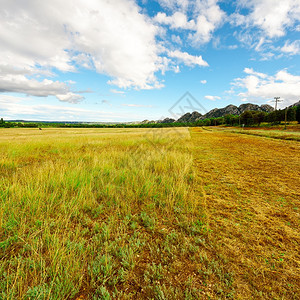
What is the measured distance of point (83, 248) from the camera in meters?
2.06

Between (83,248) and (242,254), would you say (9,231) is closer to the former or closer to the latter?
(83,248)

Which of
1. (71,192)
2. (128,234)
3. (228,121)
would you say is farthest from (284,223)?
(228,121)

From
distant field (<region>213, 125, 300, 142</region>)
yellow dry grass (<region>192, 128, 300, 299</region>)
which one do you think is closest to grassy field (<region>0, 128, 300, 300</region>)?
yellow dry grass (<region>192, 128, 300, 299</region>)

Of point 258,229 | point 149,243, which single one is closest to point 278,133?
point 258,229

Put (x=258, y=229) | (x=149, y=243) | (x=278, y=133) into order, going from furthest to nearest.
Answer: (x=278, y=133) < (x=258, y=229) < (x=149, y=243)

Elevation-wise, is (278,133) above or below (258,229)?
above

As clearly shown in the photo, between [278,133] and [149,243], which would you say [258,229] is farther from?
[278,133]

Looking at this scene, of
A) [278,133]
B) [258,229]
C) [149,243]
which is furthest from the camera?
[278,133]

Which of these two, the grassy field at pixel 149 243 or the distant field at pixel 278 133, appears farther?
the distant field at pixel 278 133

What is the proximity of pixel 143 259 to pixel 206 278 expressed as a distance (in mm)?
805

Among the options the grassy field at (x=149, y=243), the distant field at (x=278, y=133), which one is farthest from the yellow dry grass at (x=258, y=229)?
the distant field at (x=278, y=133)

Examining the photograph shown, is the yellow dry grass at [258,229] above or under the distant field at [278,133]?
under

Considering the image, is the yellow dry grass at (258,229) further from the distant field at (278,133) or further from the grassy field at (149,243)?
the distant field at (278,133)

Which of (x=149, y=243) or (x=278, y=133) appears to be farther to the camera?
(x=278, y=133)
